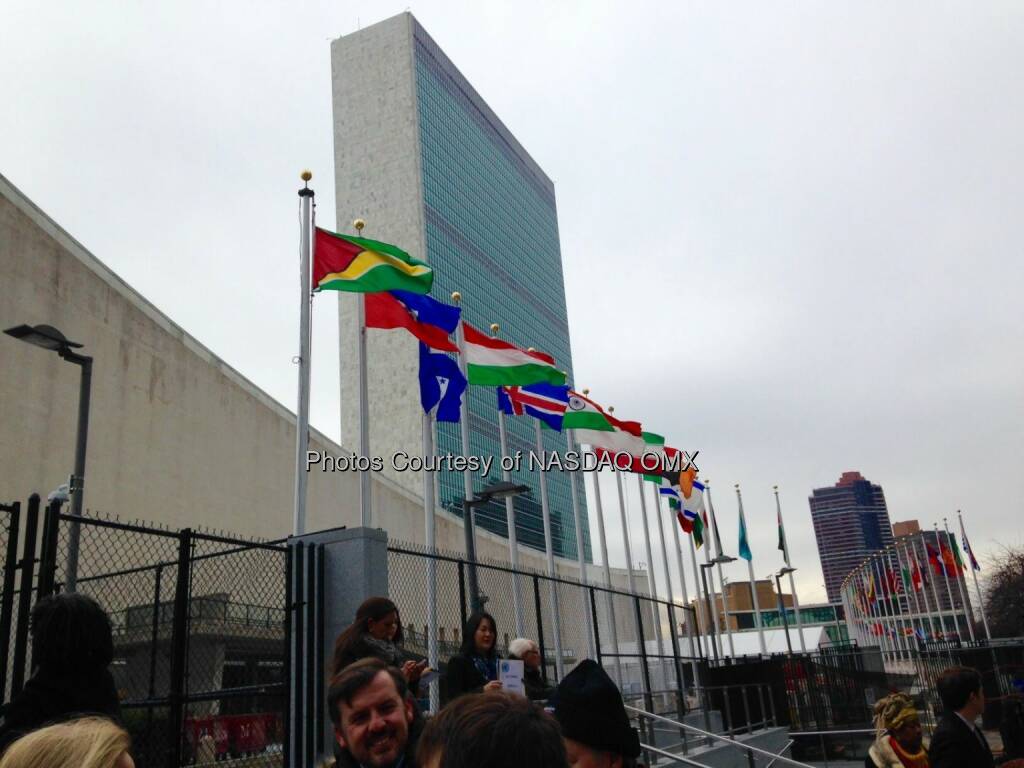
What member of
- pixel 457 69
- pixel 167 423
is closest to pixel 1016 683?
pixel 167 423

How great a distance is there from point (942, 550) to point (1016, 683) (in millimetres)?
24747

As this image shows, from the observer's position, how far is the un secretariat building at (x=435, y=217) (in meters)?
85.5

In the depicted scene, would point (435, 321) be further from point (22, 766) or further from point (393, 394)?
point (393, 394)

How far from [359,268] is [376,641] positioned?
724 cm

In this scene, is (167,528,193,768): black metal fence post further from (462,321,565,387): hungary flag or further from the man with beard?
(462,321,565,387): hungary flag

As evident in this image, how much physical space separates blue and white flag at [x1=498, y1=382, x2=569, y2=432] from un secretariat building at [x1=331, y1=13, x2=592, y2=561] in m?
56.1

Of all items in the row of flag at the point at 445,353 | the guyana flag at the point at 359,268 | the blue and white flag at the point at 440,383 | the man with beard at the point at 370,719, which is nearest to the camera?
the man with beard at the point at 370,719

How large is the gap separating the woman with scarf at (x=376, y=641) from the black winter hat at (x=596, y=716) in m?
2.98

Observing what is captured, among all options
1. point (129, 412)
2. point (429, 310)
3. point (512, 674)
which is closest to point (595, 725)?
point (512, 674)

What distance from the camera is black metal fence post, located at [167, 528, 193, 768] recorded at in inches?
247

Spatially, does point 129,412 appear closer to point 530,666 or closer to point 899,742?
point 530,666

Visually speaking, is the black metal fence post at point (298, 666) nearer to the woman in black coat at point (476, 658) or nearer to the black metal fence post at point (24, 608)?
the woman in black coat at point (476, 658)

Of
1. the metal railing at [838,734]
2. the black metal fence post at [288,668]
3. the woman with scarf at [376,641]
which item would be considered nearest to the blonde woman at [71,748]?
the woman with scarf at [376,641]

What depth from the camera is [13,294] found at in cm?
2134
